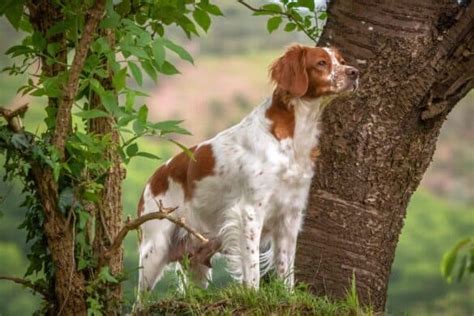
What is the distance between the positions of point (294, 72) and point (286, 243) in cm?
82

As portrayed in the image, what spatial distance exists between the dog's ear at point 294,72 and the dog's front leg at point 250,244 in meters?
0.58

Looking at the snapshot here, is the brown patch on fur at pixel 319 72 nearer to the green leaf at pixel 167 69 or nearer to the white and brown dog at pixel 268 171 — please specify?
the white and brown dog at pixel 268 171

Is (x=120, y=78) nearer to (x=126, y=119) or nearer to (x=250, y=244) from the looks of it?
(x=126, y=119)

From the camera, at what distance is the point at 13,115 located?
4.17 m

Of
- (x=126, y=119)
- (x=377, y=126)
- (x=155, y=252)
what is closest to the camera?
(x=126, y=119)

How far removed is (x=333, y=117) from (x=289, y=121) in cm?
23

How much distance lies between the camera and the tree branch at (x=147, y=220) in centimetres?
409

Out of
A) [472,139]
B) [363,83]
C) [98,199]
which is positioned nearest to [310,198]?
[363,83]

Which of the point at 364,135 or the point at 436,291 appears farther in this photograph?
the point at 436,291

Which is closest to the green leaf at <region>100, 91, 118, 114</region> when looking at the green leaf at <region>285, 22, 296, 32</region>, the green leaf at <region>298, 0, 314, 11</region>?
the green leaf at <region>298, 0, 314, 11</region>

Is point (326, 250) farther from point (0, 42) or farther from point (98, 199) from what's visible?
point (0, 42)

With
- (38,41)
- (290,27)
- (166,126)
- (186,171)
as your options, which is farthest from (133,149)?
(290,27)

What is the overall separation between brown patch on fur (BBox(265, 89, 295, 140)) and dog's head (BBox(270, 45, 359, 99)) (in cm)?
9

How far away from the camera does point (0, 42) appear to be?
15938mm
